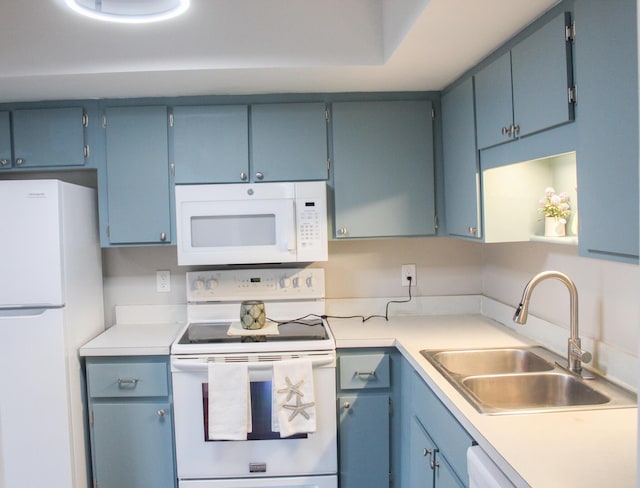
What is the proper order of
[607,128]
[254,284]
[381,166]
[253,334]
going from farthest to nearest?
[254,284], [381,166], [253,334], [607,128]

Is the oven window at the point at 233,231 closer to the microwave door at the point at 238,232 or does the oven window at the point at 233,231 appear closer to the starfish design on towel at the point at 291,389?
the microwave door at the point at 238,232

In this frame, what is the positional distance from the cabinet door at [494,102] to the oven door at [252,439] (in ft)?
3.66

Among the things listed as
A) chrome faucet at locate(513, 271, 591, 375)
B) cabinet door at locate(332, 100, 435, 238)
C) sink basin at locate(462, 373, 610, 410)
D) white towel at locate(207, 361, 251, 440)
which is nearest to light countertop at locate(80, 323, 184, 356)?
white towel at locate(207, 361, 251, 440)

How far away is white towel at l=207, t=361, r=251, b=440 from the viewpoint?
6.98 feet

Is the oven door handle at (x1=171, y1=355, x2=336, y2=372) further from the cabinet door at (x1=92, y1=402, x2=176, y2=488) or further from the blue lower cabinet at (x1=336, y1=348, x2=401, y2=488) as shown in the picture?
the cabinet door at (x1=92, y1=402, x2=176, y2=488)

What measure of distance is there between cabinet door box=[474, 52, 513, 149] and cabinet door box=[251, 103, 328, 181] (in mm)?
756

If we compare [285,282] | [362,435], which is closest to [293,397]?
[362,435]

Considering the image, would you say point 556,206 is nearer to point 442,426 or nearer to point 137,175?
point 442,426

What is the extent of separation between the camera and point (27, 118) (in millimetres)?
2439

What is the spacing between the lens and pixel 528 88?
63.4 inches

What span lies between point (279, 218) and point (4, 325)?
1251mm

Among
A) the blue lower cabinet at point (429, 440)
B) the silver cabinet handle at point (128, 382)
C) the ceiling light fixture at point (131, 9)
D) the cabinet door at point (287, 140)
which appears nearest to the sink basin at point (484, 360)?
the blue lower cabinet at point (429, 440)

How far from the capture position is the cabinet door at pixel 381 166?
8.11 ft

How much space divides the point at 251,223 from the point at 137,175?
1.99 ft
